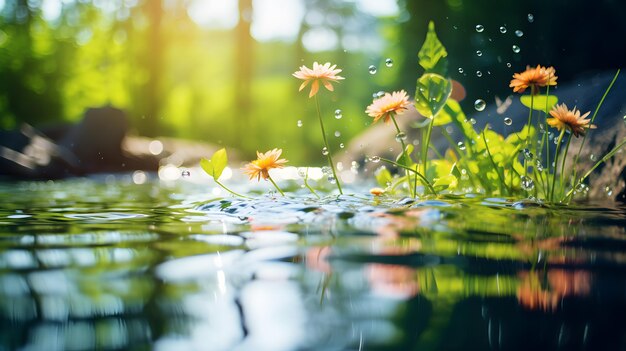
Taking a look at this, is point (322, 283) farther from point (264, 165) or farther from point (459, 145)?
point (459, 145)

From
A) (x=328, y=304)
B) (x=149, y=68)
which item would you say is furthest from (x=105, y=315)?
(x=149, y=68)

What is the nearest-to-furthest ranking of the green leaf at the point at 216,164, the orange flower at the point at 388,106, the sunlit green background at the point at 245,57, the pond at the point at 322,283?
the pond at the point at 322,283 → the orange flower at the point at 388,106 → the green leaf at the point at 216,164 → the sunlit green background at the point at 245,57

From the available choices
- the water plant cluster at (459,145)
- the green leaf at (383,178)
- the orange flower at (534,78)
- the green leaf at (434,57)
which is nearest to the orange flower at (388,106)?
the water plant cluster at (459,145)

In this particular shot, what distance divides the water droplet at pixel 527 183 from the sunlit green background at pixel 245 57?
11.0ft

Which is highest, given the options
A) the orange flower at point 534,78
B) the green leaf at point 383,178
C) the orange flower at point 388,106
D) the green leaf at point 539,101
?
the orange flower at point 534,78

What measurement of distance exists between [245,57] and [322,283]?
1930cm

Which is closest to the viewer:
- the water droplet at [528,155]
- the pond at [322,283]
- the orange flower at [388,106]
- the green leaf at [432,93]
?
the pond at [322,283]

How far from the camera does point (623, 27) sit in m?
8.41

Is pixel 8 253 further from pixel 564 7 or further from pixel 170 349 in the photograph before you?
pixel 564 7

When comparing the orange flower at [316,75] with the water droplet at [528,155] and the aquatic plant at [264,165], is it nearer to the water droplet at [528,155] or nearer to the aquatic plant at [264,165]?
the aquatic plant at [264,165]

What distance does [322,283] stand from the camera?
158 centimetres

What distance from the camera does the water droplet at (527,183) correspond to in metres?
3.80

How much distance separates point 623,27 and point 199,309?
8.65 meters

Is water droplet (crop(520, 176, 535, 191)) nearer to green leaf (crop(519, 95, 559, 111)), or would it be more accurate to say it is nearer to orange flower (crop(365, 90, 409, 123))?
green leaf (crop(519, 95, 559, 111))
